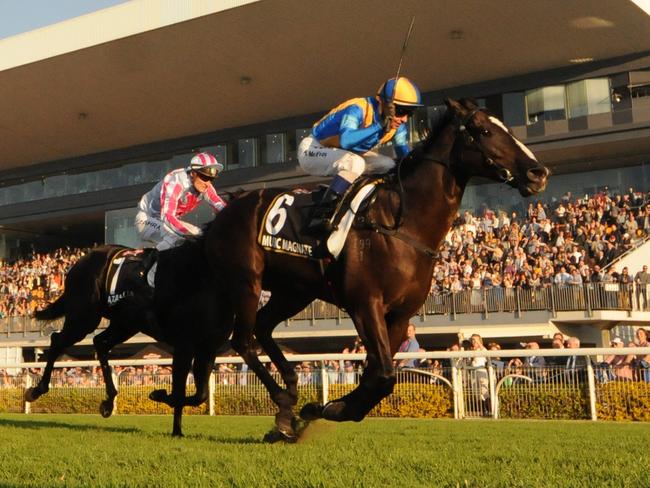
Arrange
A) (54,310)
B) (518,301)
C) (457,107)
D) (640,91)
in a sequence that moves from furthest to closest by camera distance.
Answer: (640,91) → (518,301) → (54,310) → (457,107)

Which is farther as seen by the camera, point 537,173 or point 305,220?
point 305,220

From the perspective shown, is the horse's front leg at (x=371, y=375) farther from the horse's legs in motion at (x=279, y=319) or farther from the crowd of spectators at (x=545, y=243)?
the crowd of spectators at (x=545, y=243)

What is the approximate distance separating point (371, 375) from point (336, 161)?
1453 millimetres

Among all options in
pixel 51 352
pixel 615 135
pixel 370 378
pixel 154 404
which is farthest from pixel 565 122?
pixel 370 378

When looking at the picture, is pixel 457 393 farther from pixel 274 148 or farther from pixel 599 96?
pixel 274 148

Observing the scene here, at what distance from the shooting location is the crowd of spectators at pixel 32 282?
2620cm

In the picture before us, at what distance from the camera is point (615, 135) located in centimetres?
2153

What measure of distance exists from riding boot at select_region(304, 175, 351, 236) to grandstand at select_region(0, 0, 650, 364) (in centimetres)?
1218

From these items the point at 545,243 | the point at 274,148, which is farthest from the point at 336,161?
the point at 274,148

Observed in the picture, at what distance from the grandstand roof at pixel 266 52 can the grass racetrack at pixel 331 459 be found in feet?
50.7

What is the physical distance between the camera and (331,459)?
12.9 feet

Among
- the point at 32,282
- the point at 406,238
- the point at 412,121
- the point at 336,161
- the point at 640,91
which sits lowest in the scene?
the point at 406,238

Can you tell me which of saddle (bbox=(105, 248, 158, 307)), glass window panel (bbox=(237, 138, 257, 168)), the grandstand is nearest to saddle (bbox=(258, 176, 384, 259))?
saddle (bbox=(105, 248, 158, 307))

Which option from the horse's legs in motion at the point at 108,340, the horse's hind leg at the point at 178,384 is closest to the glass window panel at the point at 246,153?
the horse's legs in motion at the point at 108,340
